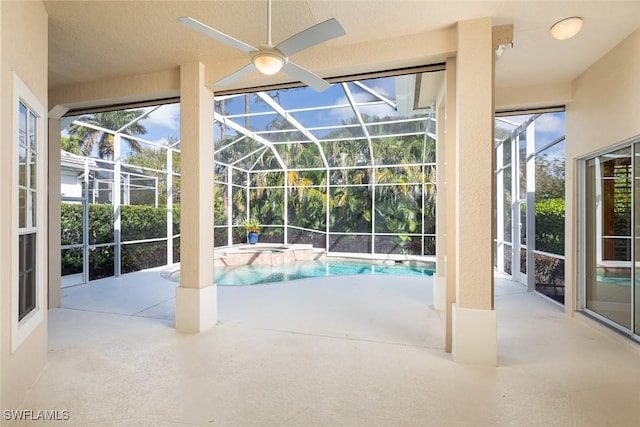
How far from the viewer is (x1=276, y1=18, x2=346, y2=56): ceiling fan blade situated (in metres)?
2.00

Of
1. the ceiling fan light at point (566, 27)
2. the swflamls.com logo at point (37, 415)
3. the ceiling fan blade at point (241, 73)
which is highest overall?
the ceiling fan light at point (566, 27)

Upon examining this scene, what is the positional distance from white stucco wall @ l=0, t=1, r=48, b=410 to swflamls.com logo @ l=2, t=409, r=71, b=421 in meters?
0.05

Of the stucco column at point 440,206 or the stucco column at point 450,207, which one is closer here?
the stucco column at point 450,207

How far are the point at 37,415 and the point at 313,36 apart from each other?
10.2 ft

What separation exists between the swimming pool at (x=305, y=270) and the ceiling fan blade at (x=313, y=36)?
644 cm

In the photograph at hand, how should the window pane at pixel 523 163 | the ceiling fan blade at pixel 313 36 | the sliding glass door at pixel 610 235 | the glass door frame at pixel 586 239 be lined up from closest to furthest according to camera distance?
1. the ceiling fan blade at pixel 313 36
2. the glass door frame at pixel 586 239
3. the sliding glass door at pixel 610 235
4. the window pane at pixel 523 163

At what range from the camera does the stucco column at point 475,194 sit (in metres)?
2.83

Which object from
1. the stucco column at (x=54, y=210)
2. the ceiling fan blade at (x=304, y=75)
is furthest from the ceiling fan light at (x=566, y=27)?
the stucco column at (x=54, y=210)

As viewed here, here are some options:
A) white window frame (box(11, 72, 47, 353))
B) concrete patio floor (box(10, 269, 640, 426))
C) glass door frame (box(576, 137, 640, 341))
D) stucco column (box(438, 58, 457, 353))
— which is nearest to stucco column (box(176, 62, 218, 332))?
concrete patio floor (box(10, 269, 640, 426))

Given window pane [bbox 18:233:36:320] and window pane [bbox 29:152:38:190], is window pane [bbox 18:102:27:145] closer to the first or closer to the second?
window pane [bbox 29:152:38:190]

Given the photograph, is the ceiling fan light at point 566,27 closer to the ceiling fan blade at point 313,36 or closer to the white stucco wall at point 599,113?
the white stucco wall at point 599,113

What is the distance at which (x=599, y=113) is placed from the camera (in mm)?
3678

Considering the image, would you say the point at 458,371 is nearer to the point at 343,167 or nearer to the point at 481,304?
the point at 481,304

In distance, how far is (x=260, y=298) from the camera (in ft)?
17.1
